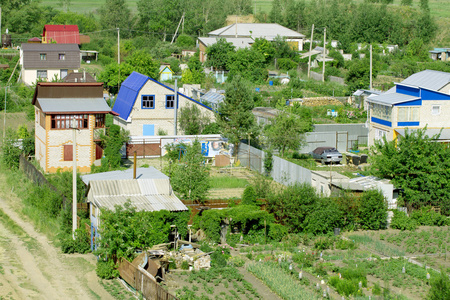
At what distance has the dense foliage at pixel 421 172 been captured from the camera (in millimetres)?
30531

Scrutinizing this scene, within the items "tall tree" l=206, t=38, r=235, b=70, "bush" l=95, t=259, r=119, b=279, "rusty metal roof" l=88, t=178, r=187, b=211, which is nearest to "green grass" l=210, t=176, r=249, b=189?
"rusty metal roof" l=88, t=178, r=187, b=211

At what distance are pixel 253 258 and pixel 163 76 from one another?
4729 cm

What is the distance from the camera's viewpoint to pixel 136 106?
4459 centimetres

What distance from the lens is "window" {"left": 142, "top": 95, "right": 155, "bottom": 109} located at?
1759 inches

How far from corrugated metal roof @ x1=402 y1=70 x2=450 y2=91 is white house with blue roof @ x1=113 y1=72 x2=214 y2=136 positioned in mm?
14284

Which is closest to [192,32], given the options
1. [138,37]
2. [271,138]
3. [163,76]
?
[138,37]

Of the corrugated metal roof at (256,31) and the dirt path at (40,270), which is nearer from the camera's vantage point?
the dirt path at (40,270)

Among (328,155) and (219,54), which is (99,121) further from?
(219,54)

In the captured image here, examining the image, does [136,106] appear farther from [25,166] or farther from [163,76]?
[163,76]

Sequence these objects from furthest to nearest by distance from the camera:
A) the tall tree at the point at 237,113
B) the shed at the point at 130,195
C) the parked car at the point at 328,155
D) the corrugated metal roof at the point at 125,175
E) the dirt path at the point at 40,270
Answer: the tall tree at the point at 237,113 < the parked car at the point at 328,155 < the corrugated metal roof at the point at 125,175 < the shed at the point at 130,195 < the dirt path at the point at 40,270

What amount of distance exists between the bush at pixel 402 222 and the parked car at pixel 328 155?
10.3m

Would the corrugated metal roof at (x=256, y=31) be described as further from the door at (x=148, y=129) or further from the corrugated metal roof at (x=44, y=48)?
the door at (x=148, y=129)

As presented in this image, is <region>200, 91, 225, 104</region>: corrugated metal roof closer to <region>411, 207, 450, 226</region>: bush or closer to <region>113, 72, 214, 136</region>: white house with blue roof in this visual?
<region>113, 72, 214, 136</region>: white house with blue roof

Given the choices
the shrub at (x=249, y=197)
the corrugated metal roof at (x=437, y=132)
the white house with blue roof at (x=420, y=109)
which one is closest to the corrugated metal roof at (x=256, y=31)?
the white house with blue roof at (x=420, y=109)
